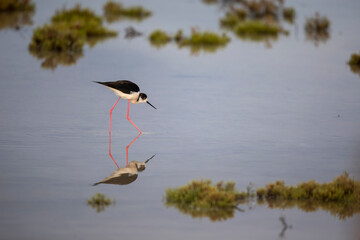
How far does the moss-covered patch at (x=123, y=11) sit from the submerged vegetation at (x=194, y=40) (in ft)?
21.3

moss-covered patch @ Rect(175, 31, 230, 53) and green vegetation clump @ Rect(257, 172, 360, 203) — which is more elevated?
moss-covered patch @ Rect(175, 31, 230, 53)

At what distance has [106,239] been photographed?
6.22m

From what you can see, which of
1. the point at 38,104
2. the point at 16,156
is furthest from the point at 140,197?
the point at 38,104

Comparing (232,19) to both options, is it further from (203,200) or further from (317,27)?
(203,200)

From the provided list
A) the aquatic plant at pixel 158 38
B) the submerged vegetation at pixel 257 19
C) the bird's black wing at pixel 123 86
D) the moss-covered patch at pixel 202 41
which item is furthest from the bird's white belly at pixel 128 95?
the submerged vegetation at pixel 257 19

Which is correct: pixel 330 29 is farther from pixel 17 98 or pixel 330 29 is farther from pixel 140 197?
pixel 140 197

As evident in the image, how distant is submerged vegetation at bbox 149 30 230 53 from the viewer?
20125 mm

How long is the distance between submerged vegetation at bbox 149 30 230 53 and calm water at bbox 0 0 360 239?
0.86 meters

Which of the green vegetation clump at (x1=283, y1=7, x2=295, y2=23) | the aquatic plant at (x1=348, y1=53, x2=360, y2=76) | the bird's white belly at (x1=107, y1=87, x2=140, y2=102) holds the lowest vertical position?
the bird's white belly at (x1=107, y1=87, x2=140, y2=102)

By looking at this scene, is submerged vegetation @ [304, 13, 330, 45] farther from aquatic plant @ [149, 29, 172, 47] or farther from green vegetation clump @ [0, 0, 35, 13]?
green vegetation clump @ [0, 0, 35, 13]

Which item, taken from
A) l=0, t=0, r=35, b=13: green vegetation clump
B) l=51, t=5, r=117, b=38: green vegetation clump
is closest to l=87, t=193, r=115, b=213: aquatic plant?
l=51, t=5, r=117, b=38: green vegetation clump

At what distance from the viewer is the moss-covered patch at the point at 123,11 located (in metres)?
27.2

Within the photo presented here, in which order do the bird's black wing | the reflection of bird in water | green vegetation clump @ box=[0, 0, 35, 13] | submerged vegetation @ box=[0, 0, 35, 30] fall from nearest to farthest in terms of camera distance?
the reflection of bird in water, the bird's black wing, submerged vegetation @ box=[0, 0, 35, 30], green vegetation clump @ box=[0, 0, 35, 13]

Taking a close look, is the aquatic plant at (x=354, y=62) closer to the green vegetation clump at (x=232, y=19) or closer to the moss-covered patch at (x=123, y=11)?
the green vegetation clump at (x=232, y=19)
